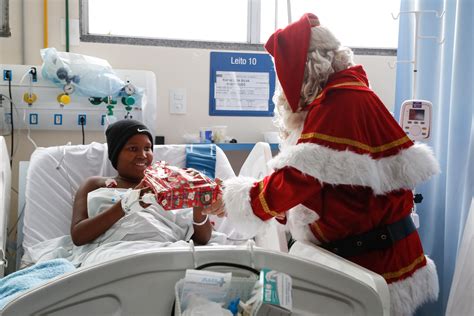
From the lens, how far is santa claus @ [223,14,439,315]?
148 centimetres

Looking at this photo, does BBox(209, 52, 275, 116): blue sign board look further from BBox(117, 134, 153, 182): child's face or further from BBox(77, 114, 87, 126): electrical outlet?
BBox(117, 134, 153, 182): child's face

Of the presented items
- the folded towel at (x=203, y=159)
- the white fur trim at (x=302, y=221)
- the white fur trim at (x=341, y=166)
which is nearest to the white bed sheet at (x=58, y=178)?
the folded towel at (x=203, y=159)

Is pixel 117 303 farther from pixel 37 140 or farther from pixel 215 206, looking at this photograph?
pixel 37 140

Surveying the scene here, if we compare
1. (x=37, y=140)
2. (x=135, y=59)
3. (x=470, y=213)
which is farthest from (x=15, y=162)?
(x=470, y=213)

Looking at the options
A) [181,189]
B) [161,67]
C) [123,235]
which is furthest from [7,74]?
[181,189]

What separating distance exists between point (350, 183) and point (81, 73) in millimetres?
2028

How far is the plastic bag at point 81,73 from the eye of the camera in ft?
9.31

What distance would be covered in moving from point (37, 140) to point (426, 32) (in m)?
2.45

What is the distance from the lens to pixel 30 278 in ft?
5.04

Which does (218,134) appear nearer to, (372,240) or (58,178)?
(58,178)

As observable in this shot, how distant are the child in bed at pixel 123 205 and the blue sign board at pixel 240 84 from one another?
1132 mm

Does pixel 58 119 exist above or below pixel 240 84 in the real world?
below

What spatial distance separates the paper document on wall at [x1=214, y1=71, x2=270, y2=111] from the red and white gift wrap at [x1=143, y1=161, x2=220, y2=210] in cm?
183

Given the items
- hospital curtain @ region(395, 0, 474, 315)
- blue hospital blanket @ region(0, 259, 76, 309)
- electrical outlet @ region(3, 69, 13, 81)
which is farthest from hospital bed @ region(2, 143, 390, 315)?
electrical outlet @ region(3, 69, 13, 81)
